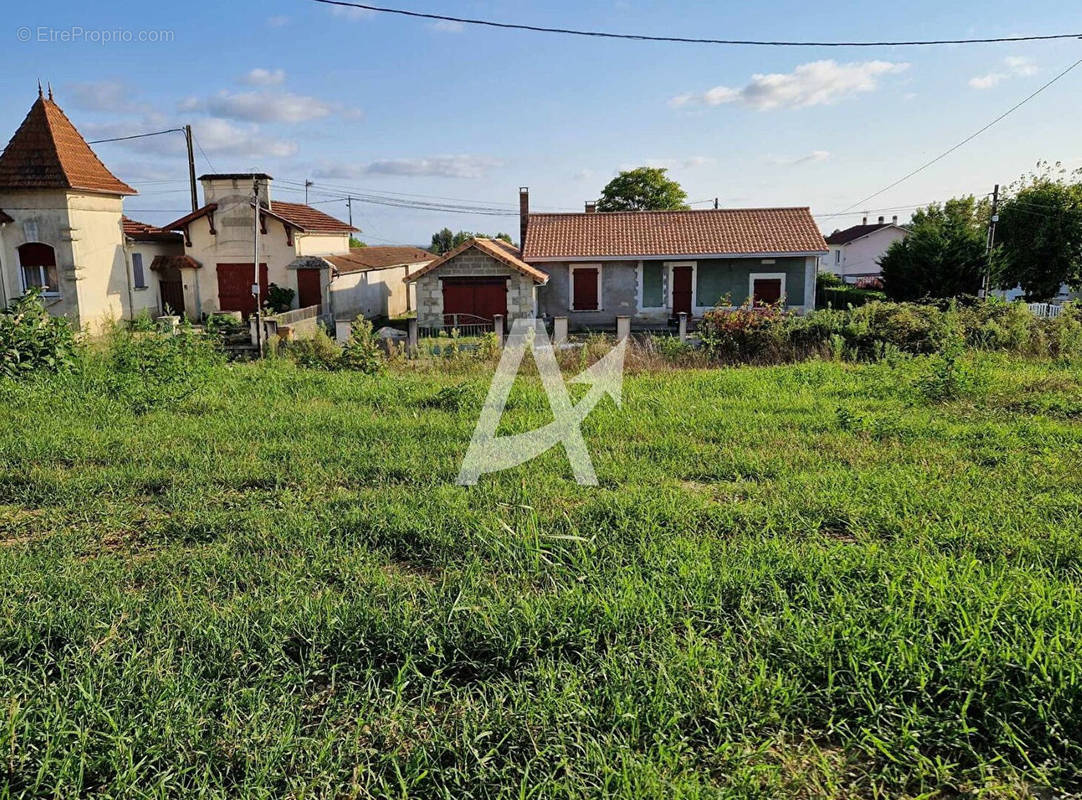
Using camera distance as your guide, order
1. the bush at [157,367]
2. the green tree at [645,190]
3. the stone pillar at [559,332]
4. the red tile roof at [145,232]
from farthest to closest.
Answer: the green tree at [645,190] → the red tile roof at [145,232] → the stone pillar at [559,332] → the bush at [157,367]

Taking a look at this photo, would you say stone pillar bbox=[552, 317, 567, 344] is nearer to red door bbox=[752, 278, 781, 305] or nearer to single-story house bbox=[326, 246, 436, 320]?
single-story house bbox=[326, 246, 436, 320]

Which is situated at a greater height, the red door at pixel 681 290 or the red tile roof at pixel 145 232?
the red tile roof at pixel 145 232

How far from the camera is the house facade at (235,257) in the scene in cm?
2311

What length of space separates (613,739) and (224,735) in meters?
1.41

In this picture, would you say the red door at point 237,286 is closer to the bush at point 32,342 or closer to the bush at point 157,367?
the bush at point 157,367

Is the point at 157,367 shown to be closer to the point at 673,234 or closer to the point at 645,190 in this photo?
the point at 673,234

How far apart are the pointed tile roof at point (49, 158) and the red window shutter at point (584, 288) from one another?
13911mm

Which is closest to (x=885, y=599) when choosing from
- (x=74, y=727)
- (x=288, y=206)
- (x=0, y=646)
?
(x=74, y=727)

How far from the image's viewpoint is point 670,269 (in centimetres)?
2522

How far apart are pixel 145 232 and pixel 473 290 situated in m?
10.5

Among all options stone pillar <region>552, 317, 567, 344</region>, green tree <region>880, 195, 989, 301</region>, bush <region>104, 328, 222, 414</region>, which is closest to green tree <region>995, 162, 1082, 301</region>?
green tree <region>880, 195, 989, 301</region>

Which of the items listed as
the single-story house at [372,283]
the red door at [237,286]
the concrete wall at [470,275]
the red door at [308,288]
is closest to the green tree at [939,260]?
the concrete wall at [470,275]

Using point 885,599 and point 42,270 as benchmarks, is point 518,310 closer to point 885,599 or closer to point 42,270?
point 42,270

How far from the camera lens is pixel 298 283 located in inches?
934
